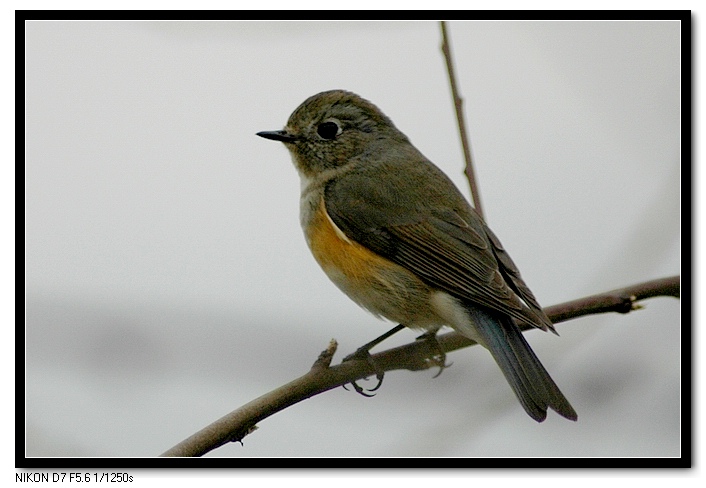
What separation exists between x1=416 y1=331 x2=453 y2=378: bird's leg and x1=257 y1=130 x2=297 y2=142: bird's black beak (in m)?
0.64

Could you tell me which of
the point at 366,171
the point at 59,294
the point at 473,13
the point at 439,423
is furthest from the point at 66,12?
the point at 439,423

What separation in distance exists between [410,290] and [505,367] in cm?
33

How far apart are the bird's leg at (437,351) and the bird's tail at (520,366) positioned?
0.24 metres

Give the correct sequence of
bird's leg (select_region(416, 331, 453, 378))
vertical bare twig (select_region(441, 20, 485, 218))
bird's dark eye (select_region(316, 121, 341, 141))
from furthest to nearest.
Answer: bird's dark eye (select_region(316, 121, 341, 141)) → bird's leg (select_region(416, 331, 453, 378)) → vertical bare twig (select_region(441, 20, 485, 218))

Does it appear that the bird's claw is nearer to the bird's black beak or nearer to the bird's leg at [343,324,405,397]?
the bird's leg at [343,324,405,397]

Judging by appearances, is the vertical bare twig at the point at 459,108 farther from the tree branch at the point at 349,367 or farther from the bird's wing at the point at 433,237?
the tree branch at the point at 349,367

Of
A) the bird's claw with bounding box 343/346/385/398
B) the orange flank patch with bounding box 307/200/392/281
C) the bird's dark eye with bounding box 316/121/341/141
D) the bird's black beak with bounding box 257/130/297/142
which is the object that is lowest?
the bird's claw with bounding box 343/346/385/398

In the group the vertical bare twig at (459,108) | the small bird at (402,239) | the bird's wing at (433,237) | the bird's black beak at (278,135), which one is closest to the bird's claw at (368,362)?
the small bird at (402,239)

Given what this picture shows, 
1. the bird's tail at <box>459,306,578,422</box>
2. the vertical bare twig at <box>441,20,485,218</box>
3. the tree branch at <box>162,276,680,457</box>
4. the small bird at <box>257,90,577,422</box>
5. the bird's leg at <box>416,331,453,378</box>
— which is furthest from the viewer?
the bird's leg at <box>416,331,453,378</box>

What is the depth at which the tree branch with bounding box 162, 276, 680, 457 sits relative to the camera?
5.37ft

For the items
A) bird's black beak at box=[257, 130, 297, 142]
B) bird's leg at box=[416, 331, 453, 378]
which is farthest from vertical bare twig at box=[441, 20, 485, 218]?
bird's black beak at box=[257, 130, 297, 142]

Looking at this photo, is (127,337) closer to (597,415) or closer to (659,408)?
(597,415)

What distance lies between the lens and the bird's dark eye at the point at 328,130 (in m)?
2.38

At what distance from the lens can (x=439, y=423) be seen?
2.05m
